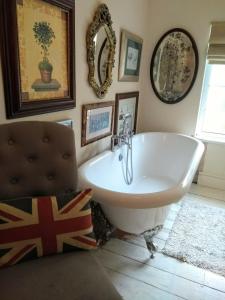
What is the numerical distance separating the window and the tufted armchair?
2083mm

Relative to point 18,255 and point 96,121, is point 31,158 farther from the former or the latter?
point 96,121

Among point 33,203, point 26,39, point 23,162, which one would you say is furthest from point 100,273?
point 26,39

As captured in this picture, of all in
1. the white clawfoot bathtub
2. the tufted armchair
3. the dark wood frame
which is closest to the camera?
the tufted armchair

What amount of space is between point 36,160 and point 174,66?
2.22 meters

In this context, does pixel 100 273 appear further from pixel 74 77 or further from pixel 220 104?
pixel 220 104

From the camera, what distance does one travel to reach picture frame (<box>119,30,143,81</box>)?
2.30m

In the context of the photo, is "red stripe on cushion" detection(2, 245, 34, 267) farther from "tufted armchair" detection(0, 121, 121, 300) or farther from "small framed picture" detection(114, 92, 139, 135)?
"small framed picture" detection(114, 92, 139, 135)

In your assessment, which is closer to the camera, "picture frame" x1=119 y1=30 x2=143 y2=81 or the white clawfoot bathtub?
the white clawfoot bathtub

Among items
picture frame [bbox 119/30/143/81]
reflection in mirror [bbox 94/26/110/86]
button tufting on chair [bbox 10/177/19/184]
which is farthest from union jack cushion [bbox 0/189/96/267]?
picture frame [bbox 119/30/143/81]

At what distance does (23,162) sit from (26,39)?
644mm

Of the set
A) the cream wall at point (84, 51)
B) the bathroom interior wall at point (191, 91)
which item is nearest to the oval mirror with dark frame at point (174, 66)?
the bathroom interior wall at point (191, 91)

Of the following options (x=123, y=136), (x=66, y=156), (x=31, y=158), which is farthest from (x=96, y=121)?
(x=31, y=158)

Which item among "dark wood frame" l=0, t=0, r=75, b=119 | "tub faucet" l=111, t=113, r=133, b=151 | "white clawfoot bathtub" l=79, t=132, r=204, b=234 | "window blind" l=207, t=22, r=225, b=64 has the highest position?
"window blind" l=207, t=22, r=225, b=64

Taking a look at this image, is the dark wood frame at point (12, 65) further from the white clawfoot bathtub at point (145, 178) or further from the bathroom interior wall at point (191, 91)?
the bathroom interior wall at point (191, 91)
